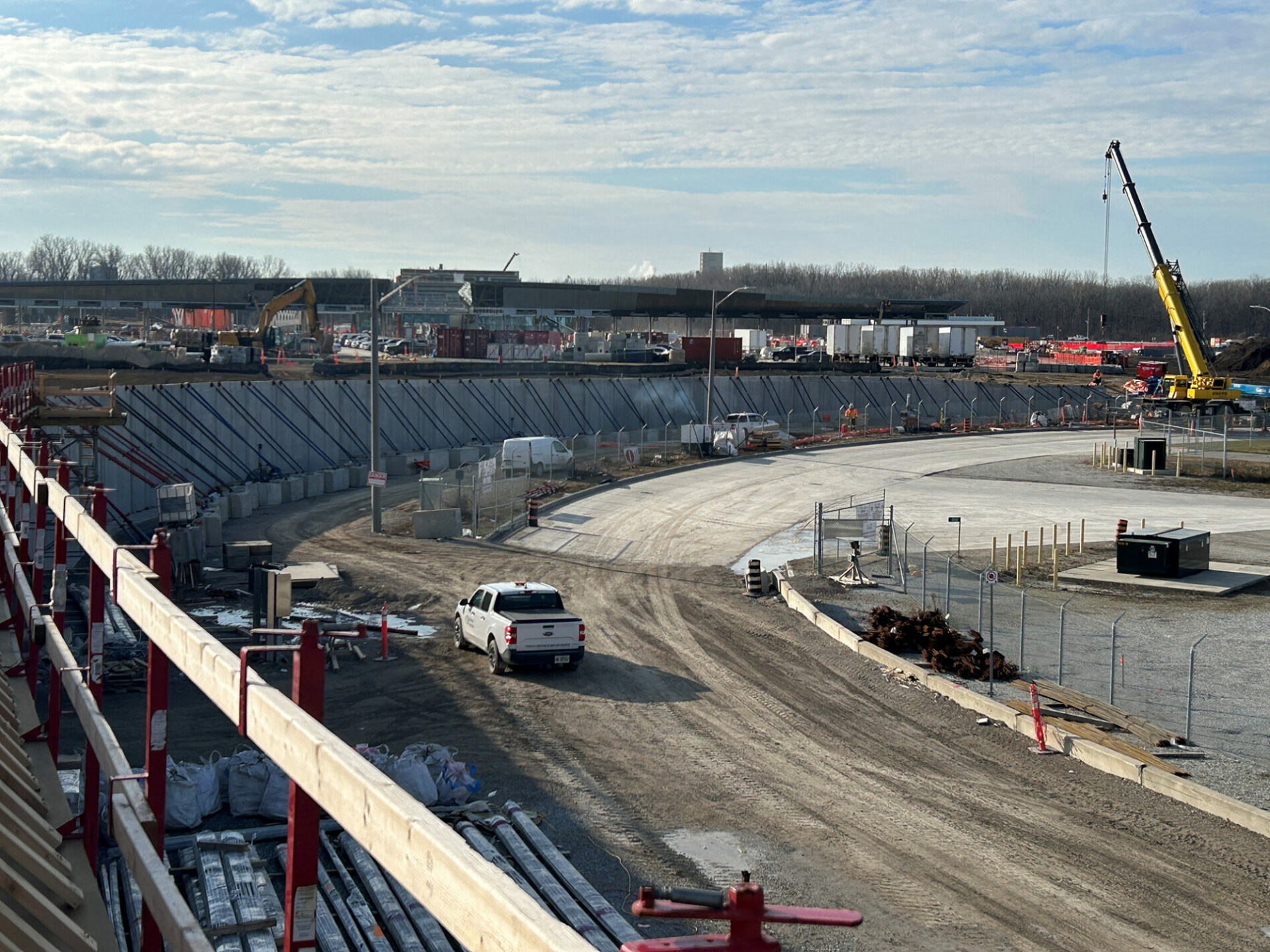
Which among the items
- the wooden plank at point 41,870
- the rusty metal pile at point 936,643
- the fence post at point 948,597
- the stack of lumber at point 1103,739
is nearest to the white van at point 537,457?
the fence post at point 948,597

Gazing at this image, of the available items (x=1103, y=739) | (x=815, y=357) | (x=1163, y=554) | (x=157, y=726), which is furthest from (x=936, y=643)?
(x=815, y=357)

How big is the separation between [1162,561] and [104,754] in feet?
93.9

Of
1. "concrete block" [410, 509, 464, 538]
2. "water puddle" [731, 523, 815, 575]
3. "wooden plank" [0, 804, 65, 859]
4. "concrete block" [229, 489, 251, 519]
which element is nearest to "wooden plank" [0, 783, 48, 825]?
"wooden plank" [0, 804, 65, 859]

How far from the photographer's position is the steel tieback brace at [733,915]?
4.16 metres

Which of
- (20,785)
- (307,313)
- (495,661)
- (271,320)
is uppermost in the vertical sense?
(307,313)

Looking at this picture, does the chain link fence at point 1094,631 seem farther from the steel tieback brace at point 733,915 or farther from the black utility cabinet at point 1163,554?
the steel tieback brace at point 733,915

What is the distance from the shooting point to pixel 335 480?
157 feet

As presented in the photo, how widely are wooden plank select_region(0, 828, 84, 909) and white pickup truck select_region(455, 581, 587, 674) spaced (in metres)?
15.3

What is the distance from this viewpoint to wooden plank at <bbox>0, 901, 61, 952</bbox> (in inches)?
216

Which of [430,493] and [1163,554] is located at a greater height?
[430,493]

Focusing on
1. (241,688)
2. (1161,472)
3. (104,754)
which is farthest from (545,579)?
(1161,472)

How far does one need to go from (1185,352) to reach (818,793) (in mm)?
68580

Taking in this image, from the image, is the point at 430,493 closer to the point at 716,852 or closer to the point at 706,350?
the point at 716,852

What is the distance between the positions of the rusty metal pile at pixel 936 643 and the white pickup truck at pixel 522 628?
19.8 feet
